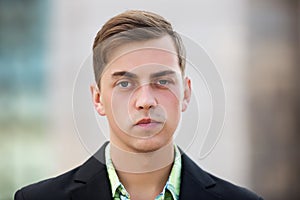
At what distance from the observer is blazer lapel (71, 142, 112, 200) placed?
546mm

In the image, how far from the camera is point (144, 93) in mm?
485

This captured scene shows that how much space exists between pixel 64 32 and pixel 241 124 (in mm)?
477

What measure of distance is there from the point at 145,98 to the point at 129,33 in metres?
0.06

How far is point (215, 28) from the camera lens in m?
1.19

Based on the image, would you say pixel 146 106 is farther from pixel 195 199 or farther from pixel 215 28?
pixel 215 28

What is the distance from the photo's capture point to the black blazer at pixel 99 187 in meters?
0.55

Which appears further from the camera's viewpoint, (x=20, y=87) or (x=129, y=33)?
(x=20, y=87)

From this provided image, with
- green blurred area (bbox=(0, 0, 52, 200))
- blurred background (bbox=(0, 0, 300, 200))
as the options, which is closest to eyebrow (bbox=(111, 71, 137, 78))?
blurred background (bbox=(0, 0, 300, 200))

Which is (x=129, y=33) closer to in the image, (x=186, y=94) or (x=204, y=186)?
(x=186, y=94)

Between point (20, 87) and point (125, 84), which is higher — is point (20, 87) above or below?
below

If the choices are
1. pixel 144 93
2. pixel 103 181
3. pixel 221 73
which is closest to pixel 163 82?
pixel 144 93

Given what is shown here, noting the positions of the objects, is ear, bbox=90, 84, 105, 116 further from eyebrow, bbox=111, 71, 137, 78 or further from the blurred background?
the blurred background

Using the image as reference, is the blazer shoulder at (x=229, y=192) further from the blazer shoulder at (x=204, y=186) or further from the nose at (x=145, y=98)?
the nose at (x=145, y=98)

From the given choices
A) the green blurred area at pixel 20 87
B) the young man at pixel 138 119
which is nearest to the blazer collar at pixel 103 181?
the young man at pixel 138 119
